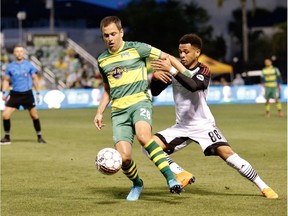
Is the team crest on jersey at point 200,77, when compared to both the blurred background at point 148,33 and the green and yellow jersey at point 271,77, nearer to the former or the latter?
the green and yellow jersey at point 271,77

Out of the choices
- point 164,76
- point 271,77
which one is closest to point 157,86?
point 164,76

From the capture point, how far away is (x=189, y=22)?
3703 inches

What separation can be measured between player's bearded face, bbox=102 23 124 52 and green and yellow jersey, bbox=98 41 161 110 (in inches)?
5.0

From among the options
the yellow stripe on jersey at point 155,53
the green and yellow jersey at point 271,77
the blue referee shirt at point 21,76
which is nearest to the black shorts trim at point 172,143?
the yellow stripe on jersey at point 155,53

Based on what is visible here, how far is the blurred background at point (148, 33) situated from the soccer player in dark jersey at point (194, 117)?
41714 mm

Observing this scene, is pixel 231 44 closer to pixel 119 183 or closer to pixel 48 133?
pixel 48 133

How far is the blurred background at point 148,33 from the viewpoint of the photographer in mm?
59812

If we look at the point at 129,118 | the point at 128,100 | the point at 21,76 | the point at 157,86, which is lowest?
the point at 21,76

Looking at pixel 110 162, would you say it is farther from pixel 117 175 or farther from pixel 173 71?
pixel 117 175

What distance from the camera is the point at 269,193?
11031 mm

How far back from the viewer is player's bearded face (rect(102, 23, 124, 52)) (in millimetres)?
10641

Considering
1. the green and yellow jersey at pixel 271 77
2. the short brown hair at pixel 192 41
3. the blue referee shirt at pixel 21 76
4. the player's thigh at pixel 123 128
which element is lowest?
the green and yellow jersey at pixel 271 77

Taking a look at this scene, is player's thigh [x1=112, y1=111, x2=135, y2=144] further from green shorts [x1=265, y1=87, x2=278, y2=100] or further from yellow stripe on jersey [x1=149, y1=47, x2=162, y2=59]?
green shorts [x1=265, y1=87, x2=278, y2=100]

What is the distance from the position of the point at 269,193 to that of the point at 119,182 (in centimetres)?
286
